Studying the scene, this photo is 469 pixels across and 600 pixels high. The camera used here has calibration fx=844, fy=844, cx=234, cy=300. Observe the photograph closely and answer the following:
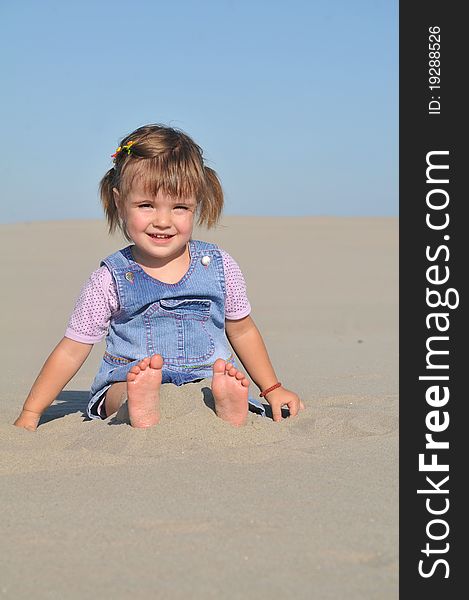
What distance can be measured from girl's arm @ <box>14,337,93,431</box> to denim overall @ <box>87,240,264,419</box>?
142 millimetres

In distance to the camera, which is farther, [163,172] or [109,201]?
[109,201]

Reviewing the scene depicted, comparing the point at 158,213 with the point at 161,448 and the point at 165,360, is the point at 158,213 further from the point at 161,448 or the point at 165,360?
the point at 161,448

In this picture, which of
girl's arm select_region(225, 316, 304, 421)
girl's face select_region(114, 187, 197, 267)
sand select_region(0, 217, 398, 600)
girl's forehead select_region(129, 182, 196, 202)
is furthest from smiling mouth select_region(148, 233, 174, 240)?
sand select_region(0, 217, 398, 600)

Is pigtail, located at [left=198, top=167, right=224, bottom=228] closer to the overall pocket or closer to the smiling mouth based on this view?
the smiling mouth

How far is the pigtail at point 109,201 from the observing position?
356 cm

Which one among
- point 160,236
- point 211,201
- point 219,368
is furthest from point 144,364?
point 211,201

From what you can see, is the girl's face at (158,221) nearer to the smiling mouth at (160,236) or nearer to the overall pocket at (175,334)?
the smiling mouth at (160,236)

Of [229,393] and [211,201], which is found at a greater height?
[211,201]

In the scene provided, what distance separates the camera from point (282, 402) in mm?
3396

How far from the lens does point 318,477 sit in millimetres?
2322

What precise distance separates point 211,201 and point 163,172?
29 centimetres

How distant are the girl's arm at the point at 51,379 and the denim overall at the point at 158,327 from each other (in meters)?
0.14

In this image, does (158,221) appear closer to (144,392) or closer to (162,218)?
(162,218)

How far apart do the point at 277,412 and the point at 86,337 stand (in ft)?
2.69
